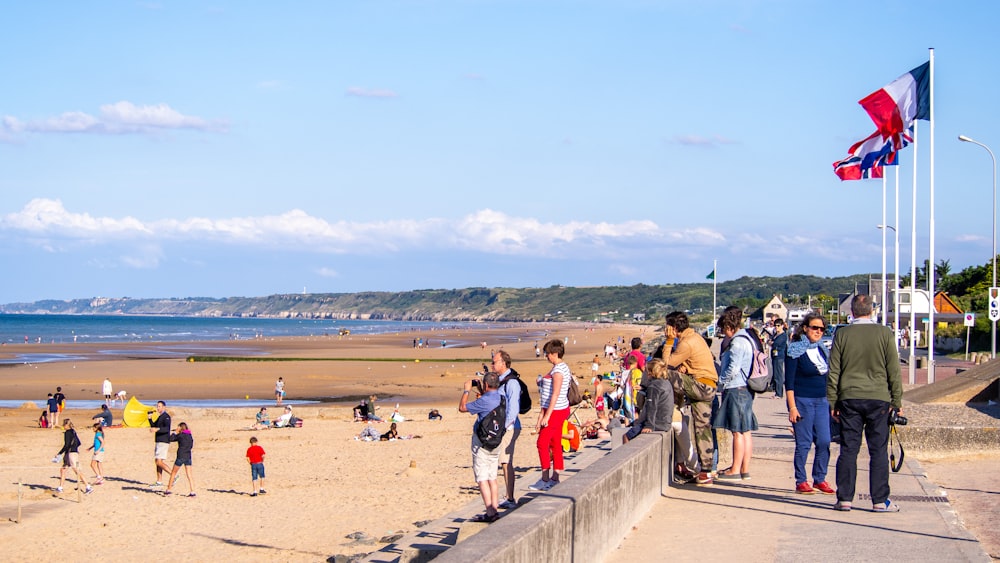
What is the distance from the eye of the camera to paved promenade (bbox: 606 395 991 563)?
712cm

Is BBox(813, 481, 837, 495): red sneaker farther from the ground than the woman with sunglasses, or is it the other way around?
the woman with sunglasses

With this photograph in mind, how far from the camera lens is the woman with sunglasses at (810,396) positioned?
9289mm

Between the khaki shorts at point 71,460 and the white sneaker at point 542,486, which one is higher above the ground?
the white sneaker at point 542,486

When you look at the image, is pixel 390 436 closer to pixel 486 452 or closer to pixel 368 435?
pixel 368 435

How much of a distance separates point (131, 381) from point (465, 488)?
3261 cm

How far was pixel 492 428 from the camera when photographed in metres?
8.64

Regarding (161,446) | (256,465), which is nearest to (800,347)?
(256,465)

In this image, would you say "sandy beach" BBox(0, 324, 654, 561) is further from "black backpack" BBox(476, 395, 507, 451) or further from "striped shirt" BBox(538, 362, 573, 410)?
"black backpack" BBox(476, 395, 507, 451)

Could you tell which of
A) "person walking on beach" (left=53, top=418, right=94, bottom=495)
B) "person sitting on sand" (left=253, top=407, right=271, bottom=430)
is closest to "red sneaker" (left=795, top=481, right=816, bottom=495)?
"person walking on beach" (left=53, top=418, right=94, bottom=495)

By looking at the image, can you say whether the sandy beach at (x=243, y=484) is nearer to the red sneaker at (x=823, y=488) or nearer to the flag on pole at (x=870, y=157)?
the red sneaker at (x=823, y=488)

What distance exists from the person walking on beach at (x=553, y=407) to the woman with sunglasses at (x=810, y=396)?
2.08 m

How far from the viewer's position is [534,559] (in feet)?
18.0

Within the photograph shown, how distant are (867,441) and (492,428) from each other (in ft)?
10.1

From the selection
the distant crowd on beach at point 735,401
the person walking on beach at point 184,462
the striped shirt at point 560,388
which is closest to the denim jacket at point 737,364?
the distant crowd on beach at point 735,401
